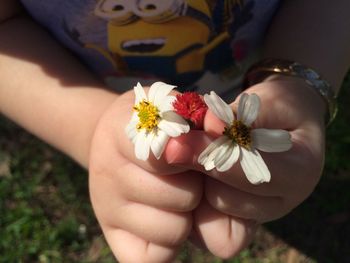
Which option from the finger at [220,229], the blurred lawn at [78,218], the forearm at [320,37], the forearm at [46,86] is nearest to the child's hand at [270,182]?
the finger at [220,229]

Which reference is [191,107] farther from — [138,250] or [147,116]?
[138,250]

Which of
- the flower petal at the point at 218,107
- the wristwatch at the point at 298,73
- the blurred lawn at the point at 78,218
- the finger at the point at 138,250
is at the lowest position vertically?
the blurred lawn at the point at 78,218

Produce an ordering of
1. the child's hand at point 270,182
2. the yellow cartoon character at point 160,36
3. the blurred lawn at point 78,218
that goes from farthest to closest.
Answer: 1. the blurred lawn at point 78,218
2. the yellow cartoon character at point 160,36
3. the child's hand at point 270,182

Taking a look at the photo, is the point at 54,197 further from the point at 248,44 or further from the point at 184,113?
the point at 184,113

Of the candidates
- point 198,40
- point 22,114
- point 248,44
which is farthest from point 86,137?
point 248,44

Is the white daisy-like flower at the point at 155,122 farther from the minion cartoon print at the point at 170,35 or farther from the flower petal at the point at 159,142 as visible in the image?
the minion cartoon print at the point at 170,35
